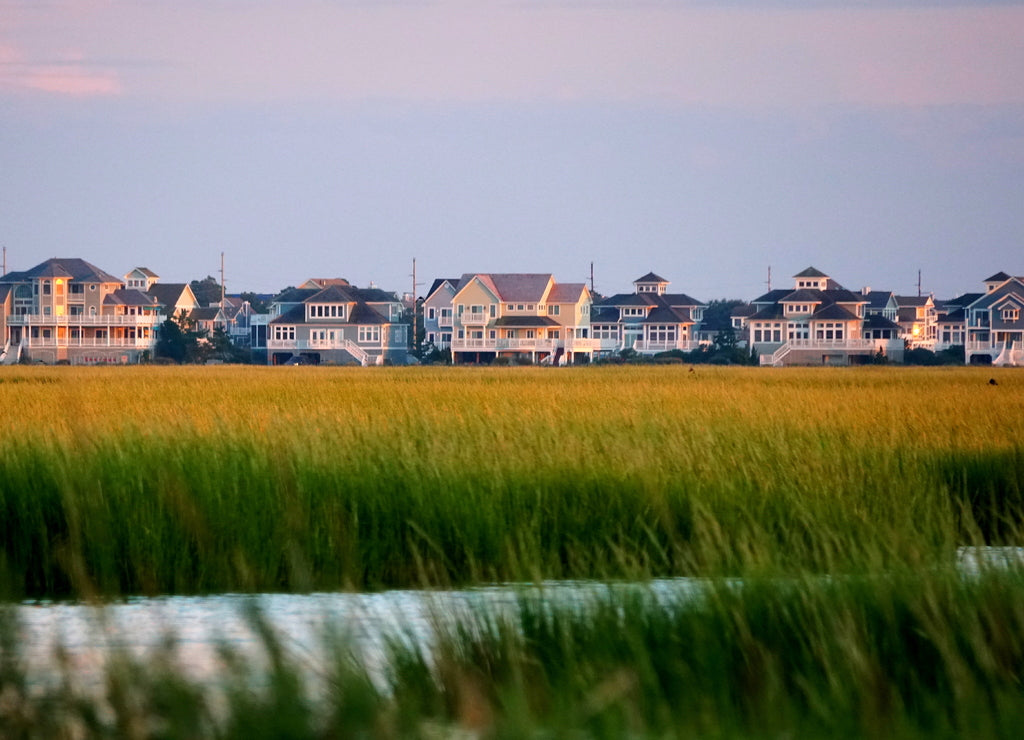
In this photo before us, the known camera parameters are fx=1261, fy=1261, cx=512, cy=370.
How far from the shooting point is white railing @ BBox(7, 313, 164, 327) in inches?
4148

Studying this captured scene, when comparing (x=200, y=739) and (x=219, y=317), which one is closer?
(x=200, y=739)

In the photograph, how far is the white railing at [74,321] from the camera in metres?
105

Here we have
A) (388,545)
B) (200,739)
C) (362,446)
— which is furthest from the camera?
(362,446)

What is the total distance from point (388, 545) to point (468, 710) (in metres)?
5.80

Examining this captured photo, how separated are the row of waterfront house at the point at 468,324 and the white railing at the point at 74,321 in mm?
85

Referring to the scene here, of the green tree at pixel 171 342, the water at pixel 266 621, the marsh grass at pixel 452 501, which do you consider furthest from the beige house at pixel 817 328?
the water at pixel 266 621

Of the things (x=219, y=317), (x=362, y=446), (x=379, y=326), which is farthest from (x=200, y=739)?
(x=219, y=317)

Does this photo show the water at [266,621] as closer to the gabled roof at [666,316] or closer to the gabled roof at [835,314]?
the gabled roof at [835,314]

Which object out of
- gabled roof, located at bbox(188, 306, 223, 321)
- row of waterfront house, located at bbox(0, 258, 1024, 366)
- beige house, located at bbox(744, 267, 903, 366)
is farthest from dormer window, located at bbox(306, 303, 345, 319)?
→ beige house, located at bbox(744, 267, 903, 366)

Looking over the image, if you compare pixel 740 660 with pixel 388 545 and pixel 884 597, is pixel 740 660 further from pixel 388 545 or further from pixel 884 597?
pixel 388 545

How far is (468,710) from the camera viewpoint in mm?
3811

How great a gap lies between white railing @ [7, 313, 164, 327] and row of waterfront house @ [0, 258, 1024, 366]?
85 mm

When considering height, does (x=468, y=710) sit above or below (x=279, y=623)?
above

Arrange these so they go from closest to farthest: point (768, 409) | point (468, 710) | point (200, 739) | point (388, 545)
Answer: point (468, 710)
point (200, 739)
point (388, 545)
point (768, 409)
